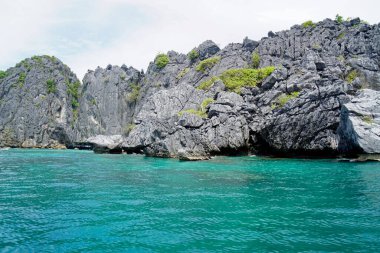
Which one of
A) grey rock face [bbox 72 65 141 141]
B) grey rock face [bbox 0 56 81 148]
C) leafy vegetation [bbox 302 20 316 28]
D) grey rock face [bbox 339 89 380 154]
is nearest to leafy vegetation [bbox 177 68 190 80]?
grey rock face [bbox 72 65 141 141]

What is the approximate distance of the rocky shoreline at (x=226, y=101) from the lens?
5391 centimetres

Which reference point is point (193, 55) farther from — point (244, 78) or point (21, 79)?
point (21, 79)

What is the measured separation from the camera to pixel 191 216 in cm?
1648

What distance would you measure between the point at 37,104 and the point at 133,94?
39091 mm

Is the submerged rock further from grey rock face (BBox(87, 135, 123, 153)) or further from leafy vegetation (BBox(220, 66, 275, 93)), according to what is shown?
grey rock face (BBox(87, 135, 123, 153))

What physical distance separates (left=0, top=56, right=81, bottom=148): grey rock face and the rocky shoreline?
0.40m

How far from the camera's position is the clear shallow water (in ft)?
40.8

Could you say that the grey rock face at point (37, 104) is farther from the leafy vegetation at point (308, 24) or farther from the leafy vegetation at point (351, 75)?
the leafy vegetation at point (351, 75)

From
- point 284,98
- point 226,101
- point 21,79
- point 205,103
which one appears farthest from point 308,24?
point 21,79

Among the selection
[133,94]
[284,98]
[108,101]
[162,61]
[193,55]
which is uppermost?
[193,55]

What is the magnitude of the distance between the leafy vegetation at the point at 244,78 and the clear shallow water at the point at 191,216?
169ft

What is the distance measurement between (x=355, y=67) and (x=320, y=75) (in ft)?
25.7

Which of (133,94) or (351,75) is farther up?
(133,94)

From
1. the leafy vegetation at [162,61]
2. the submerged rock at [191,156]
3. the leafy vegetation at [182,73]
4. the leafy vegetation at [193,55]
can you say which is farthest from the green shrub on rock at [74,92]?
the submerged rock at [191,156]
